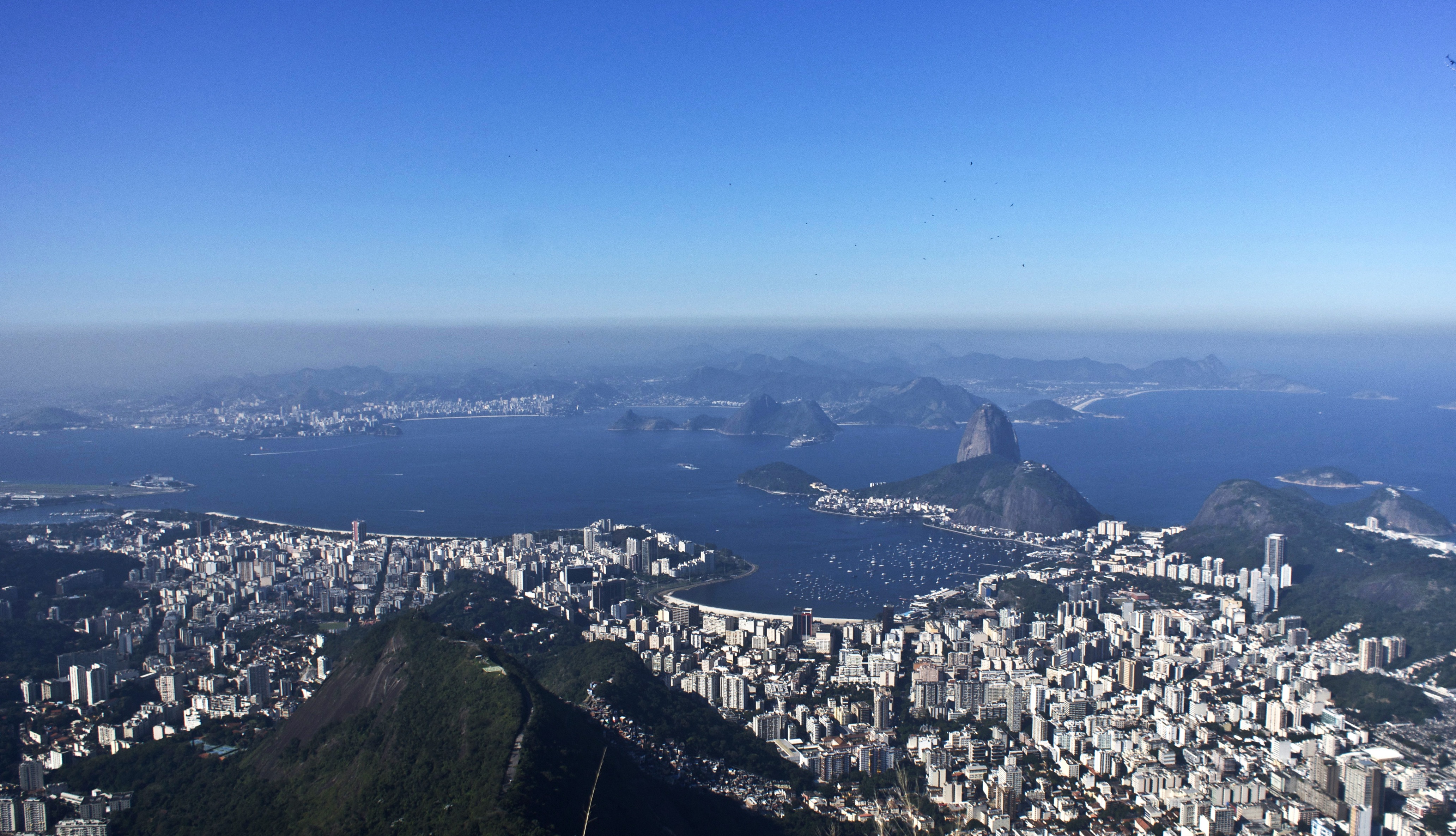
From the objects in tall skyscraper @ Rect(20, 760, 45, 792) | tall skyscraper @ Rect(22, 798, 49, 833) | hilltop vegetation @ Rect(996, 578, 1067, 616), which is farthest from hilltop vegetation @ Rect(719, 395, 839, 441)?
tall skyscraper @ Rect(22, 798, 49, 833)

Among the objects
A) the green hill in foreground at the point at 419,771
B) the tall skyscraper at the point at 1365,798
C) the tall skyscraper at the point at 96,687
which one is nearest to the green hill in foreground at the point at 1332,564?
the tall skyscraper at the point at 1365,798

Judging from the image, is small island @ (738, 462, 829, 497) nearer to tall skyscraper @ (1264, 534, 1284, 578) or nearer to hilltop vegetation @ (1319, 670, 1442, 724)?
tall skyscraper @ (1264, 534, 1284, 578)

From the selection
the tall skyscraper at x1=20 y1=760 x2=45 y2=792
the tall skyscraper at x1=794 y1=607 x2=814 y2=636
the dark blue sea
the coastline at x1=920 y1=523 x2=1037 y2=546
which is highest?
the tall skyscraper at x1=20 y1=760 x2=45 y2=792

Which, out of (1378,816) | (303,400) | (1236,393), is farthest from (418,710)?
(1236,393)

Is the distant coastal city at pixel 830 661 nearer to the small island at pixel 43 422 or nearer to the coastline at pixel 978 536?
the coastline at pixel 978 536

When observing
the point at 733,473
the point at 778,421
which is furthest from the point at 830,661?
the point at 778,421

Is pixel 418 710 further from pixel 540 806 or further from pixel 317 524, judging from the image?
pixel 317 524
